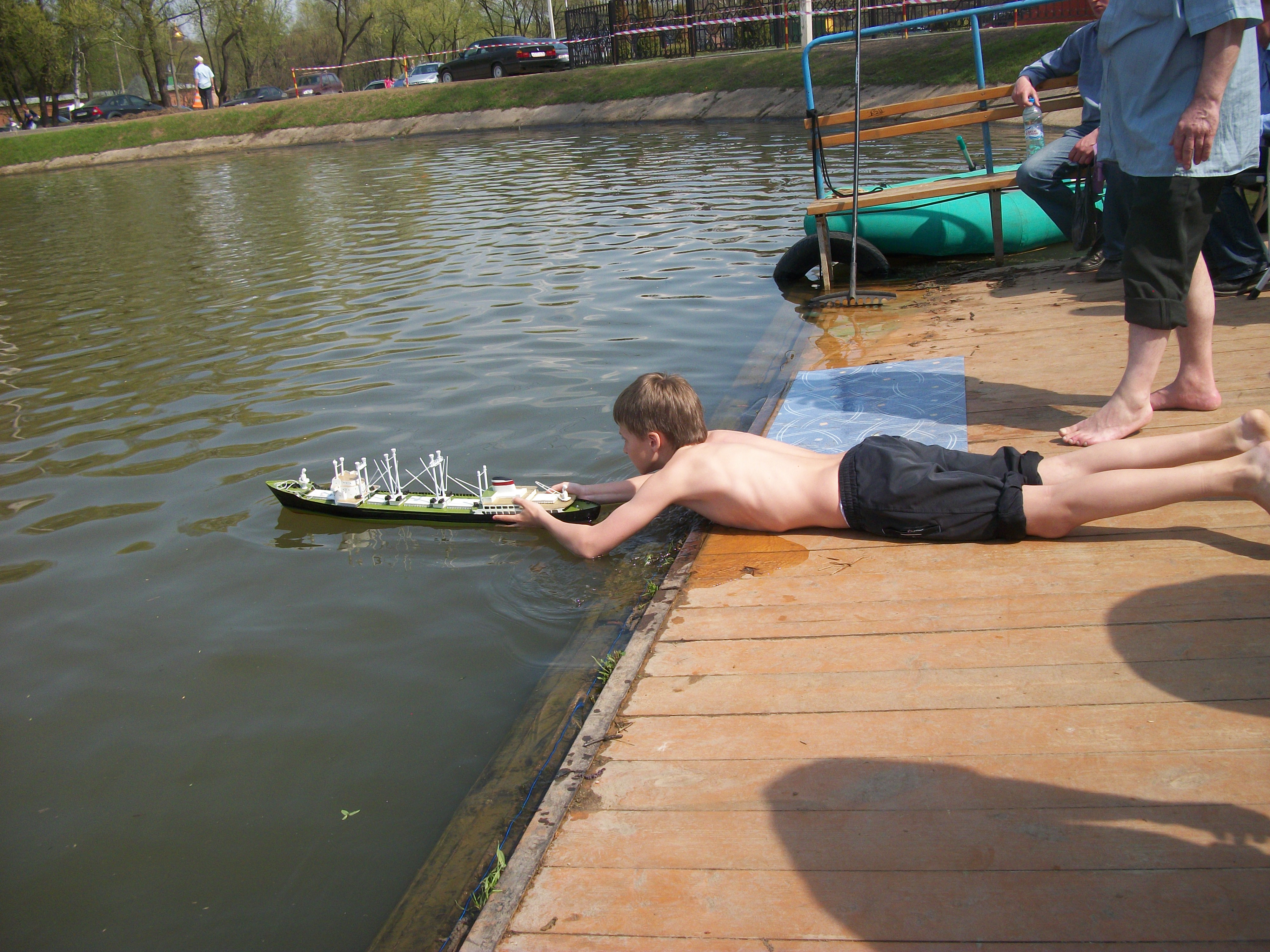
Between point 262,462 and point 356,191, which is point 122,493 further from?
point 356,191

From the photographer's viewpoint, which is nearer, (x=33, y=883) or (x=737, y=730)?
(x=737, y=730)

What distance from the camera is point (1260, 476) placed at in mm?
2828

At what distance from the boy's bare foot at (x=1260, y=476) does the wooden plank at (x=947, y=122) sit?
507 centimetres

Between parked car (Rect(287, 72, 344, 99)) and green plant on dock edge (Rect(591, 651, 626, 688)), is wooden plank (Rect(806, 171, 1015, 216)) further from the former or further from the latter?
parked car (Rect(287, 72, 344, 99))

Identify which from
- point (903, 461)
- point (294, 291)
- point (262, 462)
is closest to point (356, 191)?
point (294, 291)

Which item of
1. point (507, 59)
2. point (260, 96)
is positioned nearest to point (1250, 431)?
point (507, 59)

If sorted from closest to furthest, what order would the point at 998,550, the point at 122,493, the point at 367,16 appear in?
the point at 998,550, the point at 122,493, the point at 367,16

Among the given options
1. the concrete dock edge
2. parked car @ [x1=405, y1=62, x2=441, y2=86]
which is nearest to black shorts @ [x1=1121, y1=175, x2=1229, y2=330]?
the concrete dock edge

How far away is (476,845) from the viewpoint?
284cm

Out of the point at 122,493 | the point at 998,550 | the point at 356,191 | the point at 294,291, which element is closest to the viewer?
the point at 998,550

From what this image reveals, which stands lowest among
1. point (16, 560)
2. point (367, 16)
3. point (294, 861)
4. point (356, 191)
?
point (294, 861)

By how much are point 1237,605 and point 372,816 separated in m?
2.69

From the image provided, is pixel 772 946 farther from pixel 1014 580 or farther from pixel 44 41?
pixel 44 41

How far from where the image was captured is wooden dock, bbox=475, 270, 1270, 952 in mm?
1907
